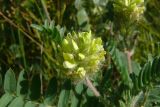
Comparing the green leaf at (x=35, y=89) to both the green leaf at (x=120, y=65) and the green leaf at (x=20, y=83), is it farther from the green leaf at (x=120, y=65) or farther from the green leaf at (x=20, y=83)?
the green leaf at (x=120, y=65)

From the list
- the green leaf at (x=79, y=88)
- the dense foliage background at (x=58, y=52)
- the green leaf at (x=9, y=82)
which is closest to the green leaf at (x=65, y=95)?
the dense foliage background at (x=58, y=52)

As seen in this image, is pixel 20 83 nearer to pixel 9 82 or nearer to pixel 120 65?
pixel 9 82

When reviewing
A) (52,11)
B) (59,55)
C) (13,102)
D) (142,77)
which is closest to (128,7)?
(142,77)

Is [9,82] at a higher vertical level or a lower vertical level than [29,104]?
higher

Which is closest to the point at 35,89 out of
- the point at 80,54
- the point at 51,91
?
the point at 51,91

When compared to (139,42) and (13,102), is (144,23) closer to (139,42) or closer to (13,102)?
(139,42)

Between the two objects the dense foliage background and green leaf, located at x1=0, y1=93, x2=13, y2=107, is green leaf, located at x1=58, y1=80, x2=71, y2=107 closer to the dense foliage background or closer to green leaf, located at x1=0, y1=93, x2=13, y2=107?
the dense foliage background
